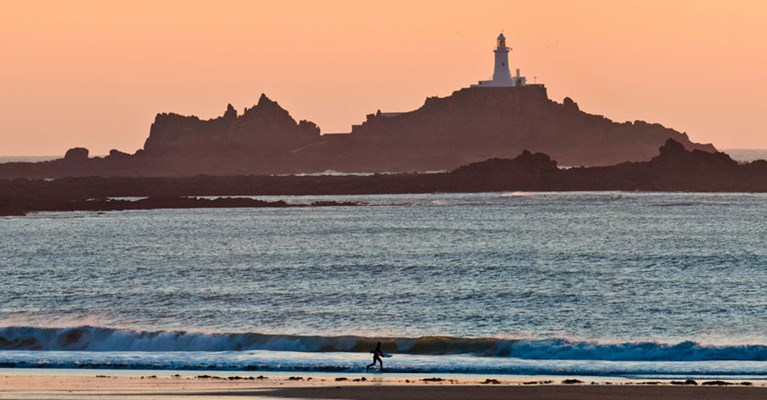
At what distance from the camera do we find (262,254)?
62.8 metres

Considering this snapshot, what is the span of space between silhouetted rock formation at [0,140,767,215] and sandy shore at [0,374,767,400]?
329ft

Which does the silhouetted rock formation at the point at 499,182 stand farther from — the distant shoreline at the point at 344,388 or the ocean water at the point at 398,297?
the distant shoreline at the point at 344,388

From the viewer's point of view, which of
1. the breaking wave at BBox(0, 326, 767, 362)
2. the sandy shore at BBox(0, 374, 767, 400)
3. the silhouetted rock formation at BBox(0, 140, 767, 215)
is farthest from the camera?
the silhouetted rock formation at BBox(0, 140, 767, 215)

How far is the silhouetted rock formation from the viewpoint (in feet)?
440

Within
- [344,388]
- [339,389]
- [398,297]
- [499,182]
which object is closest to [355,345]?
[344,388]

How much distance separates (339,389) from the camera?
2661 centimetres

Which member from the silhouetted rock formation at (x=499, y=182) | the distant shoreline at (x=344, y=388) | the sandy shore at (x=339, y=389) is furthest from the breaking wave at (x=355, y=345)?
the silhouetted rock formation at (x=499, y=182)

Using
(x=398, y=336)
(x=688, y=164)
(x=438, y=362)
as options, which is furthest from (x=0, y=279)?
(x=688, y=164)

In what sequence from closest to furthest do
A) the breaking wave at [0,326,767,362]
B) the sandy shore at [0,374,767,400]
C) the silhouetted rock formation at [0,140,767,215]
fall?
the sandy shore at [0,374,767,400] < the breaking wave at [0,326,767,362] < the silhouetted rock formation at [0,140,767,215]

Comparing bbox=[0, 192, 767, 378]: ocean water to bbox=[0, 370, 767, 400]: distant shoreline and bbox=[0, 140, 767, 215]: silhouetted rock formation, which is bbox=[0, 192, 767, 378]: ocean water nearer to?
bbox=[0, 370, 767, 400]: distant shoreline

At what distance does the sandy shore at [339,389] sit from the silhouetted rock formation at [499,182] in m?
100

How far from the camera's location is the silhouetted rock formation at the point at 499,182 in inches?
5276

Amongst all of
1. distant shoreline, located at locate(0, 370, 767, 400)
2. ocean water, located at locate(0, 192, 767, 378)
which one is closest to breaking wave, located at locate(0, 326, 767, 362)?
ocean water, located at locate(0, 192, 767, 378)

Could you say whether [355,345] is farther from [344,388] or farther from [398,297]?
[398,297]
